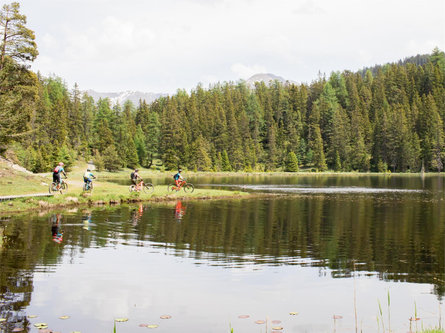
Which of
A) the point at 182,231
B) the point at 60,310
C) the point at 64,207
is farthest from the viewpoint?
the point at 64,207

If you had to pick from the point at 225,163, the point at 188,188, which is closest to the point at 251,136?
the point at 225,163

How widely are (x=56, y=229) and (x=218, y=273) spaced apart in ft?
41.4

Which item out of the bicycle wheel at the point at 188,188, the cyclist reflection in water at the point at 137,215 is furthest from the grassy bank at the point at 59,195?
the cyclist reflection in water at the point at 137,215

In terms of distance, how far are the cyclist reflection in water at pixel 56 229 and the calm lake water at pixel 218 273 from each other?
0.06m

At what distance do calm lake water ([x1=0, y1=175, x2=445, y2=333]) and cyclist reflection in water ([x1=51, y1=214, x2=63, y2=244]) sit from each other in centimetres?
6

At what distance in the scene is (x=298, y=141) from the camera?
17425 cm

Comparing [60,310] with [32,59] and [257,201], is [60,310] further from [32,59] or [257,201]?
[32,59]

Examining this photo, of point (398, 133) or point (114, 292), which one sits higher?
point (398, 133)

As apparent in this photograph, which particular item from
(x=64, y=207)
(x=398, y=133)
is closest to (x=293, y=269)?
(x=64, y=207)

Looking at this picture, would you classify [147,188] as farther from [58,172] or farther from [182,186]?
[58,172]

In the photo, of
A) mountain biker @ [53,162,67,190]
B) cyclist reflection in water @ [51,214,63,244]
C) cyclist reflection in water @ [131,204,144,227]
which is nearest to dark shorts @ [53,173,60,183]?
mountain biker @ [53,162,67,190]

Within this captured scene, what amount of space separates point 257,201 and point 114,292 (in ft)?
110

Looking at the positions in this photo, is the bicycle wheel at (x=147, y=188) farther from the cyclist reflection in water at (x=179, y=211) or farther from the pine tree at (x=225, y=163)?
the pine tree at (x=225, y=163)

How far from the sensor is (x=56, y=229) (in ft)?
80.8
